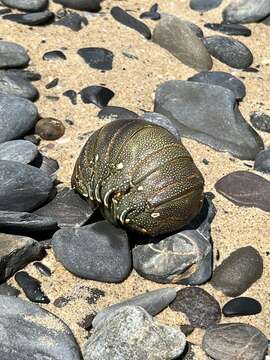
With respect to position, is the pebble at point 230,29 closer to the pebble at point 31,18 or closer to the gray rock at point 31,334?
the pebble at point 31,18

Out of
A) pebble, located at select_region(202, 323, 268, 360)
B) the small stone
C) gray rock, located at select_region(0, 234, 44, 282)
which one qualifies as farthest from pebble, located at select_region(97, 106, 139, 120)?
pebble, located at select_region(202, 323, 268, 360)

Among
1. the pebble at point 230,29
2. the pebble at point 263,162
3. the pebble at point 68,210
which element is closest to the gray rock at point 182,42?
the pebble at point 230,29

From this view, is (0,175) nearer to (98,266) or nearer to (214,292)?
(98,266)

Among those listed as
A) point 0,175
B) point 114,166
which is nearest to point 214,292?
point 114,166

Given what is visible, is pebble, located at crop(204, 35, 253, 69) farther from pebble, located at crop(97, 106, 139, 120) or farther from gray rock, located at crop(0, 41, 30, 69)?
gray rock, located at crop(0, 41, 30, 69)

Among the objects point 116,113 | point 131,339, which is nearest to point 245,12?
point 116,113
